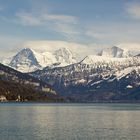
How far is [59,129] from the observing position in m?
128

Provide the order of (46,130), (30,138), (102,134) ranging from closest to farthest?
(30,138) → (102,134) → (46,130)

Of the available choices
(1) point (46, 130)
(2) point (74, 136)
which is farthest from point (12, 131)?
(2) point (74, 136)

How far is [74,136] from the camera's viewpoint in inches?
4350

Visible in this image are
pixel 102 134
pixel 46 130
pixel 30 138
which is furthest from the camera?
pixel 46 130

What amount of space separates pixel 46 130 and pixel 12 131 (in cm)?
1017

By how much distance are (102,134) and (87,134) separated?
3967mm

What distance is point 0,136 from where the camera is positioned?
10894 centimetres

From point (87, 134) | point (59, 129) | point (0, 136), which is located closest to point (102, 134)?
point (87, 134)

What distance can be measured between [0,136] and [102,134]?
26725 millimetres

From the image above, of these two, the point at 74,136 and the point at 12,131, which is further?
the point at 12,131

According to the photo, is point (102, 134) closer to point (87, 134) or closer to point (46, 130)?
point (87, 134)

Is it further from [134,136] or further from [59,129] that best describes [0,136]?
[134,136]

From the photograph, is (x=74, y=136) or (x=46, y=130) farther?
(x=46, y=130)

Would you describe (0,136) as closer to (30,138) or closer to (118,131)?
(30,138)
